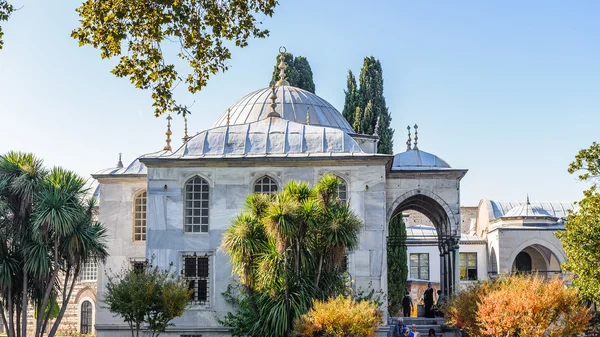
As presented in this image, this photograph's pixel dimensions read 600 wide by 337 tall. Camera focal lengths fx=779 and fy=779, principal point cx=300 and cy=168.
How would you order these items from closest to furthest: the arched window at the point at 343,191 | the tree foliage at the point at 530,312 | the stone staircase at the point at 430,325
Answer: the tree foliage at the point at 530,312
the arched window at the point at 343,191
the stone staircase at the point at 430,325

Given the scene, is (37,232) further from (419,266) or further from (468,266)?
(419,266)

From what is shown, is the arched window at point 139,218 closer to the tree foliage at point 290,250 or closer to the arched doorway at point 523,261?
the tree foliage at point 290,250

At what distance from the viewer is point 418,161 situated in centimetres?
2780

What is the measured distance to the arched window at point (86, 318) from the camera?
138 ft

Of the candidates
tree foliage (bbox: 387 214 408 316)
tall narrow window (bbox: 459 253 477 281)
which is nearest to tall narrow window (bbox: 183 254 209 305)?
tree foliage (bbox: 387 214 408 316)

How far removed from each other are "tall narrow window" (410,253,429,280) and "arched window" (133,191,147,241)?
87.7 ft

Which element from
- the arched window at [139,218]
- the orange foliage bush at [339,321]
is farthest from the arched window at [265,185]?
the orange foliage bush at [339,321]

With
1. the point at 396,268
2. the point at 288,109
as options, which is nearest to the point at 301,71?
the point at 288,109

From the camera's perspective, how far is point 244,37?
1205 centimetres

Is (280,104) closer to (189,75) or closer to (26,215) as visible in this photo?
(26,215)

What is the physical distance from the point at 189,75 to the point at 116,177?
56.6 feet

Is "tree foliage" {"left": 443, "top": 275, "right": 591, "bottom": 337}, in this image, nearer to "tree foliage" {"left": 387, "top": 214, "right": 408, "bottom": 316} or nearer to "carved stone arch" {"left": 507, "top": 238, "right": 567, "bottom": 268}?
"tree foliage" {"left": 387, "top": 214, "right": 408, "bottom": 316}

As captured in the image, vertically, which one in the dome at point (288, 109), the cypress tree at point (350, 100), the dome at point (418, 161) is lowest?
the dome at point (418, 161)

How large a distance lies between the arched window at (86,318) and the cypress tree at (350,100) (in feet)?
56.5
